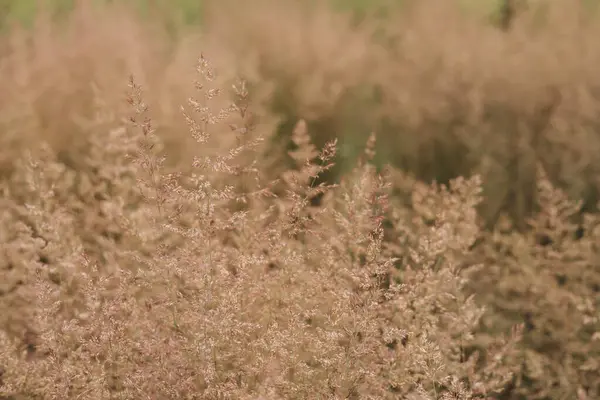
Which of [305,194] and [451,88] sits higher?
[451,88]

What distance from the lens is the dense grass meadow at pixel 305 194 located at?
266 cm

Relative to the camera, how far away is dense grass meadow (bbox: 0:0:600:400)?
8.73 feet

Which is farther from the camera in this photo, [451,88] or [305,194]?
[451,88]

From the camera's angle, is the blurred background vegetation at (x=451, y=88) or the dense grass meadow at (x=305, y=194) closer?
the dense grass meadow at (x=305, y=194)

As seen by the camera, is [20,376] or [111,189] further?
[111,189]

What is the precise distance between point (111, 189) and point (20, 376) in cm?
188

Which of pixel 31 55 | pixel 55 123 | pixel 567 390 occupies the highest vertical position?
pixel 31 55

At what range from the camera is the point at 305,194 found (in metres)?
3.60

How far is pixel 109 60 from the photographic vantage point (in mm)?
5230

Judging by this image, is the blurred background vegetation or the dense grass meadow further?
the blurred background vegetation

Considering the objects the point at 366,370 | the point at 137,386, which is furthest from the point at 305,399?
the point at 137,386

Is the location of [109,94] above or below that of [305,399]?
above

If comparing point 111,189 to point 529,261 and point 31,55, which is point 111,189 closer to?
point 31,55

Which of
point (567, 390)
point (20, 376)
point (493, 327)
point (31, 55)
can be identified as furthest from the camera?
point (31, 55)
